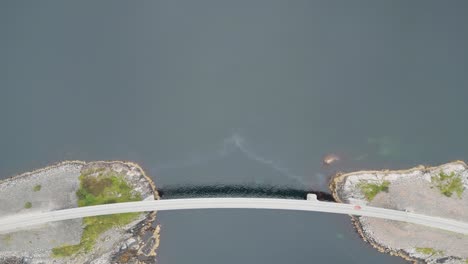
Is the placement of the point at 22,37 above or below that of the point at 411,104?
above

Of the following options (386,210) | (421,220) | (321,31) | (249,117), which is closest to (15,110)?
(249,117)

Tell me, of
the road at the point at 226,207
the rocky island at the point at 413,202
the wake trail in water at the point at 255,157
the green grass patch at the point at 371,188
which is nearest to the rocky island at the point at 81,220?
the road at the point at 226,207

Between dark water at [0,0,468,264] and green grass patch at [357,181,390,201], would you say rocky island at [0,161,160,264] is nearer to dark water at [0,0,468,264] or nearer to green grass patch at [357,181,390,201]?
dark water at [0,0,468,264]

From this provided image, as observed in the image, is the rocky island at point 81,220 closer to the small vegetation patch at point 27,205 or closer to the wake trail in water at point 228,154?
the small vegetation patch at point 27,205

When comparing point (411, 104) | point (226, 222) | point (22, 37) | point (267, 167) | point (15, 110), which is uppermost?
point (22, 37)

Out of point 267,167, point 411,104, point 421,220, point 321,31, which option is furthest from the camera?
point 321,31

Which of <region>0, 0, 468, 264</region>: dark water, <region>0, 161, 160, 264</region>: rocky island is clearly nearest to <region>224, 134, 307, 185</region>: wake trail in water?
<region>0, 0, 468, 264</region>: dark water

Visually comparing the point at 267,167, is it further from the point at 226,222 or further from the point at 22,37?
the point at 22,37

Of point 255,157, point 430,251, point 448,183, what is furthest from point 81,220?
point 448,183
